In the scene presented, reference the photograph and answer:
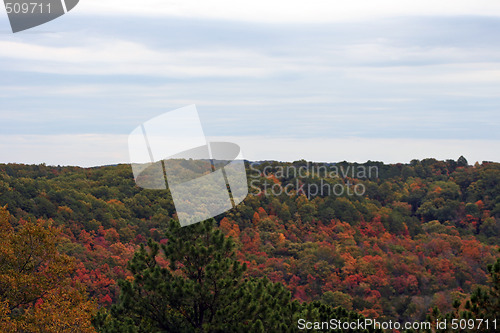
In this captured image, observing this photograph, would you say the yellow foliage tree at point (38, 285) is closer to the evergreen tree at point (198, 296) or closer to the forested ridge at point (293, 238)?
the forested ridge at point (293, 238)

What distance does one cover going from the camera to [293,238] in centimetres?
7850

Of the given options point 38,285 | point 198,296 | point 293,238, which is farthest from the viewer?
point 293,238

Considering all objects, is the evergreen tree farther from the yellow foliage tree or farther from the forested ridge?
the yellow foliage tree

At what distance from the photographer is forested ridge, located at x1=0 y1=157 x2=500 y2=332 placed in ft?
54.8

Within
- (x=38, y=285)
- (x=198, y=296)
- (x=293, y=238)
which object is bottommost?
(x=293, y=238)

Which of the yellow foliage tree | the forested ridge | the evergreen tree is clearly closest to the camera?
the yellow foliage tree

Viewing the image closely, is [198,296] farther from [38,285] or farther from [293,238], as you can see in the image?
[293,238]

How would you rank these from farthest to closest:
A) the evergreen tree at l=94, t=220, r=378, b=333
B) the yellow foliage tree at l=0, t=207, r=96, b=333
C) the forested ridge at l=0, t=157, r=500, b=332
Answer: the forested ridge at l=0, t=157, r=500, b=332, the evergreen tree at l=94, t=220, r=378, b=333, the yellow foliage tree at l=0, t=207, r=96, b=333

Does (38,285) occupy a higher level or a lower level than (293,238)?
higher

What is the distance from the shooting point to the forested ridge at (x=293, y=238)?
16703mm

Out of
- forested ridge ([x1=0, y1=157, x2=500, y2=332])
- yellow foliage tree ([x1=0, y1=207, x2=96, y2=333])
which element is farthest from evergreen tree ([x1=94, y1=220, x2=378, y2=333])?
yellow foliage tree ([x1=0, y1=207, x2=96, y2=333])

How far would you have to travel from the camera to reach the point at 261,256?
65062 millimetres

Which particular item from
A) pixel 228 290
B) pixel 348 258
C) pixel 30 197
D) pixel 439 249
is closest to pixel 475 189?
pixel 439 249

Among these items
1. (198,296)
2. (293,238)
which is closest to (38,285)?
(198,296)
